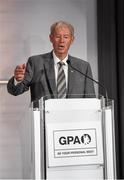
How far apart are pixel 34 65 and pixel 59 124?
2.49ft

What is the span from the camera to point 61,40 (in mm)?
2035

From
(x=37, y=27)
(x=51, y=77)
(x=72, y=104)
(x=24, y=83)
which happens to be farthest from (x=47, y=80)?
(x=37, y=27)

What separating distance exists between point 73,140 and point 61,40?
780 mm

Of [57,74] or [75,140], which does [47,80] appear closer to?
[57,74]

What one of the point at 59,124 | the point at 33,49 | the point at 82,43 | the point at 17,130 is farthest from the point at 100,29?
the point at 59,124

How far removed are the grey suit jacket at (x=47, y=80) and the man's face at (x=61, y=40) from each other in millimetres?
54

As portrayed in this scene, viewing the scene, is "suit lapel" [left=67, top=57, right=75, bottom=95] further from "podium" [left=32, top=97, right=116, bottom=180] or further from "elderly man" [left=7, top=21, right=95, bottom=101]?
"podium" [left=32, top=97, right=116, bottom=180]

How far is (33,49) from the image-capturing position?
8.32 feet

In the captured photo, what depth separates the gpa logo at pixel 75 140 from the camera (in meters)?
1.43

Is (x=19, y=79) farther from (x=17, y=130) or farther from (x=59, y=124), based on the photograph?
(x=17, y=130)

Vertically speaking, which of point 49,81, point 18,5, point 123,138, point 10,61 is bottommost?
point 123,138

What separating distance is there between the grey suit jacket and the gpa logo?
0.47 metres

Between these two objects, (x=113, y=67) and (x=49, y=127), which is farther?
(x=113, y=67)

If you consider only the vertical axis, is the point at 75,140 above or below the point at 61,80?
below
